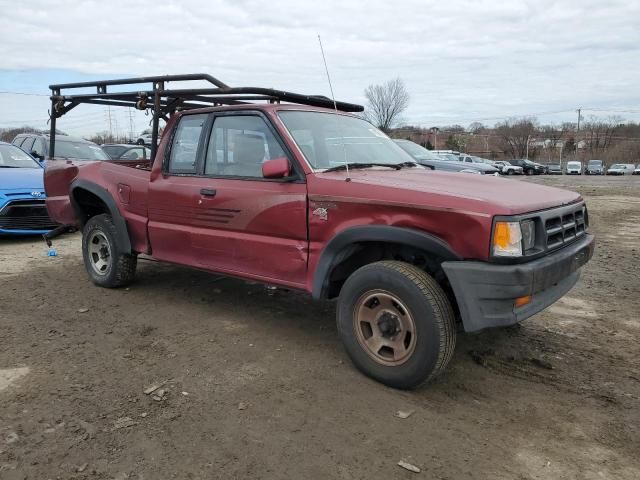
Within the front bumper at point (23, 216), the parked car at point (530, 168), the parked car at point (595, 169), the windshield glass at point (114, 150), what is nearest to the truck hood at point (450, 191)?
the front bumper at point (23, 216)

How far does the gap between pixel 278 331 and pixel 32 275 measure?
363cm

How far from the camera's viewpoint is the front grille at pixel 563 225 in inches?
133

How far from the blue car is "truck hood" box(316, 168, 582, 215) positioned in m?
5.95

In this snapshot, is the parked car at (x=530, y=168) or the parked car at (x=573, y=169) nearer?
the parked car at (x=530, y=168)

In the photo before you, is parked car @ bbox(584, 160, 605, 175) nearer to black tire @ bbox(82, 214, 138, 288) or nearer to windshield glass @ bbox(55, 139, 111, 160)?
windshield glass @ bbox(55, 139, 111, 160)

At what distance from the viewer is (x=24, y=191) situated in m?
8.14

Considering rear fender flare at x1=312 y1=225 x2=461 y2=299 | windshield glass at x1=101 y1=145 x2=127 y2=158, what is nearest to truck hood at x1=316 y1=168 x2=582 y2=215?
rear fender flare at x1=312 y1=225 x2=461 y2=299

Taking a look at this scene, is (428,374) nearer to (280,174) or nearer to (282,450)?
(282,450)

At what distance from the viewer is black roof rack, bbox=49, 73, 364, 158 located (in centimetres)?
463

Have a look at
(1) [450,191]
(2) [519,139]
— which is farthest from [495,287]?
(2) [519,139]

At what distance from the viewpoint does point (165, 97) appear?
17.3ft

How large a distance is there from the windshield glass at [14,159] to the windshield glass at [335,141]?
281 inches

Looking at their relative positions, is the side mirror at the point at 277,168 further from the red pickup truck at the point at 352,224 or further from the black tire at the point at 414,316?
the black tire at the point at 414,316

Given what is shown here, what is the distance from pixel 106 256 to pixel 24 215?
3366 mm
